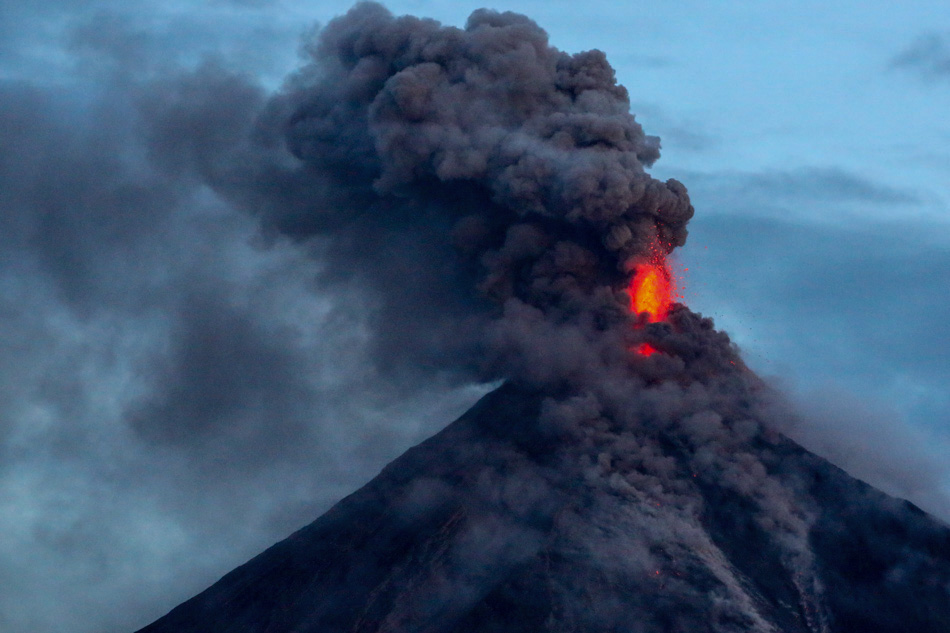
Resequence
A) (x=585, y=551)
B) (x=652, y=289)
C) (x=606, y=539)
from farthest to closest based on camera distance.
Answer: (x=652, y=289) < (x=606, y=539) < (x=585, y=551)

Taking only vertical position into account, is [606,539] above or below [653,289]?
below

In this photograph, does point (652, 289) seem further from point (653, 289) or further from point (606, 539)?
point (606, 539)

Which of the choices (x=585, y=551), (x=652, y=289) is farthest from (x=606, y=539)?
(x=652, y=289)

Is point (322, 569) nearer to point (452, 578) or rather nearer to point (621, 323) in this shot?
point (452, 578)

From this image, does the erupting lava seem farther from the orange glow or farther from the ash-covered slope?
the ash-covered slope

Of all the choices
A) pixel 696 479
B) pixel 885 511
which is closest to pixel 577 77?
pixel 696 479

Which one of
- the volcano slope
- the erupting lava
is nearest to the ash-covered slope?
the volcano slope

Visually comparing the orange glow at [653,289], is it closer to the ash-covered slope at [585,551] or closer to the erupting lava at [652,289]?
the erupting lava at [652,289]

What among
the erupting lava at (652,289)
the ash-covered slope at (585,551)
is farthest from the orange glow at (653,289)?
the ash-covered slope at (585,551)
